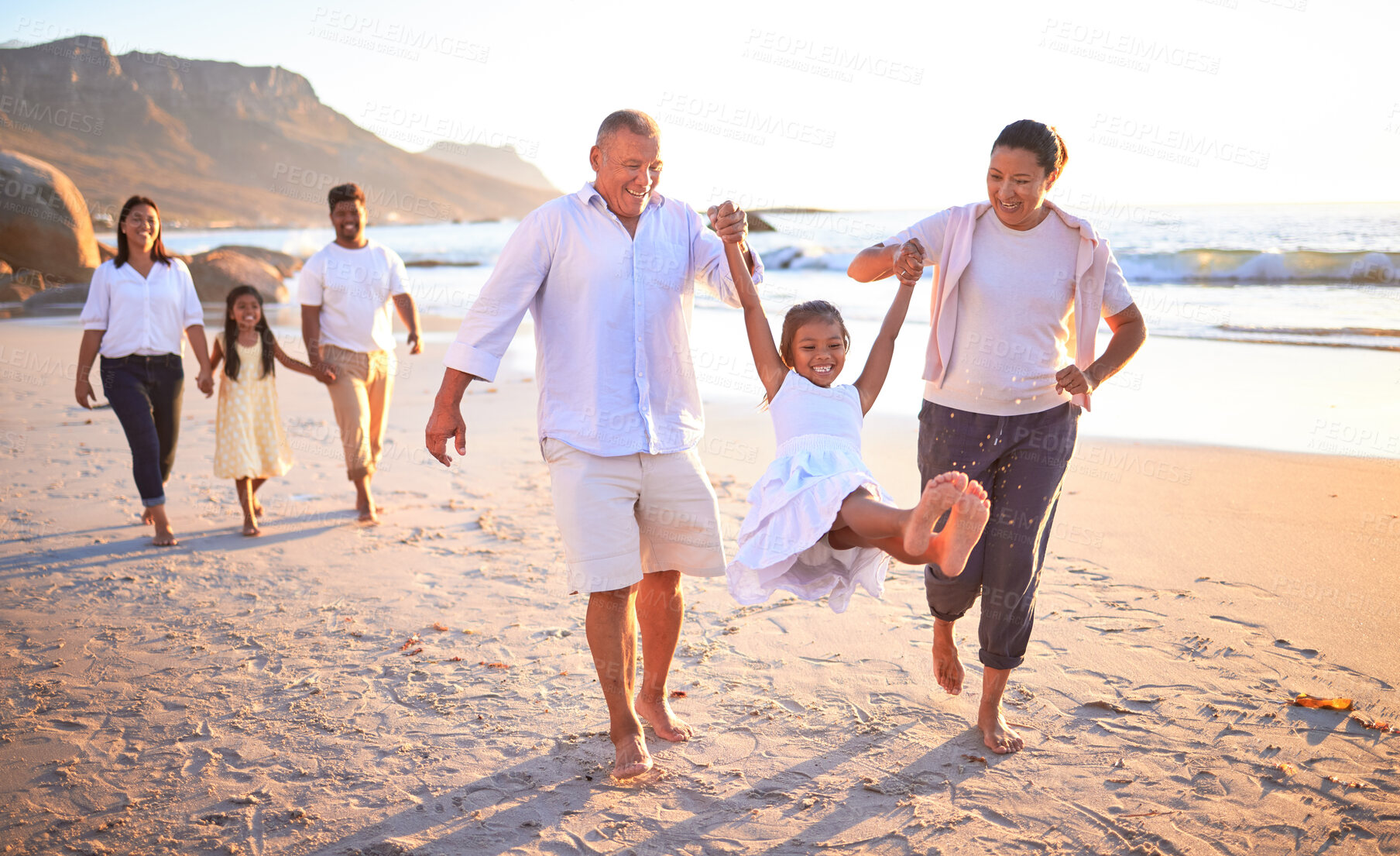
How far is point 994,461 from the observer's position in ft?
11.9

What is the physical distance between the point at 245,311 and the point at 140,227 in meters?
0.82

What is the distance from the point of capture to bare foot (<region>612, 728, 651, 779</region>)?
323 centimetres

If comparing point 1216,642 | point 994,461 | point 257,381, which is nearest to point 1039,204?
point 994,461

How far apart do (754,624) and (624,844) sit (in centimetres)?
193

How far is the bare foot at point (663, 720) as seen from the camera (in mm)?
3592

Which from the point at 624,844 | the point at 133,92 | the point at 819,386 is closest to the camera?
the point at 624,844

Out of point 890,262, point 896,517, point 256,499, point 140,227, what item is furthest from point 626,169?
point 256,499

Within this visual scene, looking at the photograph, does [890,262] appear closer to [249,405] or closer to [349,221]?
[349,221]

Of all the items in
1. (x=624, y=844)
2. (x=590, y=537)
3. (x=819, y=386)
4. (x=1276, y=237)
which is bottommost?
(x=624, y=844)

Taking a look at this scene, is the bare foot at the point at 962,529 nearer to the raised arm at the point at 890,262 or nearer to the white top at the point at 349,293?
the raised arm at the point at 890,262

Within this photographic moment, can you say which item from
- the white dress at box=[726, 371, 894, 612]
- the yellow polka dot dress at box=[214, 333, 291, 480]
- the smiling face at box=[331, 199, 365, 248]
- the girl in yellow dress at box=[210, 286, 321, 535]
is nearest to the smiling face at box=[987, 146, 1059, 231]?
the white dress at box=[726, 371, 894, 612]

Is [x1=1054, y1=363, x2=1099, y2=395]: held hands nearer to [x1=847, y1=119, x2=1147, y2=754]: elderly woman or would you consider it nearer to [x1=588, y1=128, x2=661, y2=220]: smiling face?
[x1=847, y1=119, x2=1147, y2=754]: elderly woman

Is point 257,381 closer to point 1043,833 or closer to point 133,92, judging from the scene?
point 1043,833

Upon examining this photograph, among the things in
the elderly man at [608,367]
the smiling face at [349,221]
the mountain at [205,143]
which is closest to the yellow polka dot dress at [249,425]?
the smiling face at [349,221]
